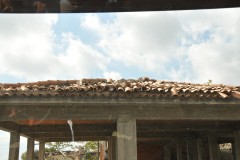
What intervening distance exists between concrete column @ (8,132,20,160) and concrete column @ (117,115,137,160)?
3573 millimetres

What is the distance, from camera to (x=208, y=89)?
26.4 feet

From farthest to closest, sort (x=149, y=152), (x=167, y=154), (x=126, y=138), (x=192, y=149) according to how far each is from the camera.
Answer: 1. (x=149, y=152)
2. (x=167, y=154)
3. (x=192, y=149)
4. (x=126, y=138)

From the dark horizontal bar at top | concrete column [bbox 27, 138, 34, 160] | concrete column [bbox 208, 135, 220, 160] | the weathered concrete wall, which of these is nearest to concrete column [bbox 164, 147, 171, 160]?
the weathered concrete wall

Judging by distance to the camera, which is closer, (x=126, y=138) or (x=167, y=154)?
(x=126, y=138)

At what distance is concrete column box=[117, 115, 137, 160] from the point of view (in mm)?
8258

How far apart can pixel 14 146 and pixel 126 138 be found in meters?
3.93

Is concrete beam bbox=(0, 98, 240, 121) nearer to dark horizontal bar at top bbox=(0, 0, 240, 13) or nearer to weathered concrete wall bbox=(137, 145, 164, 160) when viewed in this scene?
dark horizontal bar at top bbox=(0, 0, 240, 13)

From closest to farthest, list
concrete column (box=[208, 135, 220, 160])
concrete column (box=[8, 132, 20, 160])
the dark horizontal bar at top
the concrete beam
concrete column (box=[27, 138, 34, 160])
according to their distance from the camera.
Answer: the dark horizontal bar at top < the concrete beam < concrete column (box=[8, 132, 20, 160]) < concrete column (box=[208, 135, 220, 160]) < concrete column (box=[27, 138, 34, 160])

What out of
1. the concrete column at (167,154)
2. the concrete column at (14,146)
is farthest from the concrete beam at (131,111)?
the concrete column at (167,154)

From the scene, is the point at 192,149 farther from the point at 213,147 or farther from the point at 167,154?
the point at 167,154

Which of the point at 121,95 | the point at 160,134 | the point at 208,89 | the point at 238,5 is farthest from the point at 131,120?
the point at 238,5

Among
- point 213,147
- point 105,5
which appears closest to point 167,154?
point 213,147

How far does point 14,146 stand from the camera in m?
10.4

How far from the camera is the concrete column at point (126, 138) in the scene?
27.1ft
